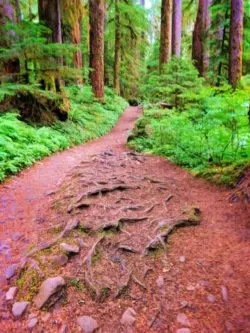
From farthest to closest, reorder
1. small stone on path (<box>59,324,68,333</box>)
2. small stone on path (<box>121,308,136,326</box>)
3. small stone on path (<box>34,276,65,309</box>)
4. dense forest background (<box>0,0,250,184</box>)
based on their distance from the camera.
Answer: dense forest background (<box>0,0,250,184</box>) → small stone on path (<box>34,276,65,309</box>) → small stone on path (<box>121,308,136,326</box>) → small stone on path (<box>59,324,68,333</box>)

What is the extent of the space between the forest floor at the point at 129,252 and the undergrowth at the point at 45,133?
43.2 inches

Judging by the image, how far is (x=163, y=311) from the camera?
9.73 feet

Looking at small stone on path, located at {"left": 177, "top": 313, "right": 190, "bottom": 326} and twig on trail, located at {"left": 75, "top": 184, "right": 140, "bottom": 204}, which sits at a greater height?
twig on trail, located at {"left": 75, "top": 184, "right": 140, "bottom": 204}

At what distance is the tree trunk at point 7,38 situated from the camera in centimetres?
920

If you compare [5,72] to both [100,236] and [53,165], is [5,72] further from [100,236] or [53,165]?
[100,236]

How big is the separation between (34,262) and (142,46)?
27.6 meters

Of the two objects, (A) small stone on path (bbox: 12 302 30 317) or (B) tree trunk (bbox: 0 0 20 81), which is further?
(B) tree trunk (bbox: 0 0 20 81)

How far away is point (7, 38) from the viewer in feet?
30.2

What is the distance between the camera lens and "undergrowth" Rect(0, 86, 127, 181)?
7242 mm

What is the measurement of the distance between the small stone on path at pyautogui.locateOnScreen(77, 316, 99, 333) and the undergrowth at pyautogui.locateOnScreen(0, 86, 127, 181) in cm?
436

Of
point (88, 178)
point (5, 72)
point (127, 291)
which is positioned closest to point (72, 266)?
point (127, 291)

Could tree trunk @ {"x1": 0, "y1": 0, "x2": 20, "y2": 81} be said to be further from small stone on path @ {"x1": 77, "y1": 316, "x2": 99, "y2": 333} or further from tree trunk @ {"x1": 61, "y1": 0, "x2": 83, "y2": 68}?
small stone on path @ {"x1": 77, "y1": 316, "x2": 99, "y2": 333}

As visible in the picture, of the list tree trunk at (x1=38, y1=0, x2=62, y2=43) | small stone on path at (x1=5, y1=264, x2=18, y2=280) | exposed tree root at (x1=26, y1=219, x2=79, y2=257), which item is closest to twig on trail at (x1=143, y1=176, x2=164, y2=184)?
Result: exposed tree root at (x1=26, y1=219, x2=79, y2=257)

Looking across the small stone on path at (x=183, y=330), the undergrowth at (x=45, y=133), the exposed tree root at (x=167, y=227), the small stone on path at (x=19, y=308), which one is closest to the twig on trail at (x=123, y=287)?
the exposed tree root at (x=167, y=227)
